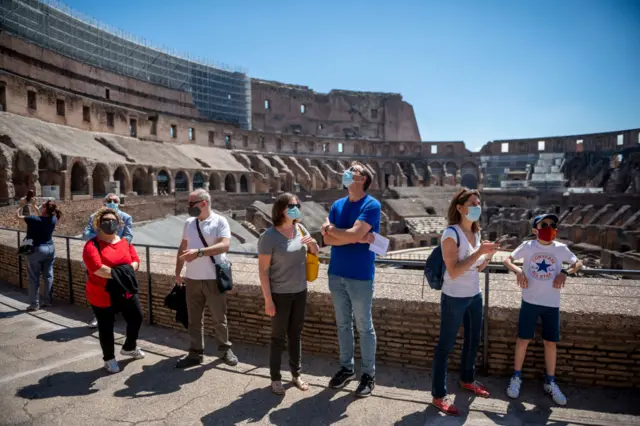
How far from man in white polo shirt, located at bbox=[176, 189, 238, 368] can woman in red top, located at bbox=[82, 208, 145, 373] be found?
587mm

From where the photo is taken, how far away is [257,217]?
22.6 m

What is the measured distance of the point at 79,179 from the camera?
74.7 ft

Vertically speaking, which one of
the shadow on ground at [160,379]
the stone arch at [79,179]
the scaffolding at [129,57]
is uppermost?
the scaffolding at [129,57]

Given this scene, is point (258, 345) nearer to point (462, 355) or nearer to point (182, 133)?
point (462, 355)

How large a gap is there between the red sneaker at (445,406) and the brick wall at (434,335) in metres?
0.61

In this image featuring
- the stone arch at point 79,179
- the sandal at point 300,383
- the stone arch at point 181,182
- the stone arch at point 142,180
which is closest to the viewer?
the sandal at point 300,383

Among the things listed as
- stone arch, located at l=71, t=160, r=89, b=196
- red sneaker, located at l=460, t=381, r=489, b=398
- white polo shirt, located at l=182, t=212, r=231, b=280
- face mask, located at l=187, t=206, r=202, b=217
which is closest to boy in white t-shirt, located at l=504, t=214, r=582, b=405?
red sneaker, located at l=460, t=381, r=489, b=398

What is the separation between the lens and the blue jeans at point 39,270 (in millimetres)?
5692

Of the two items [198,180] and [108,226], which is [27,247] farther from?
[198,180]

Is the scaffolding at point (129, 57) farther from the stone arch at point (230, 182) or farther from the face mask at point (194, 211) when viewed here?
the face mask at point (194, 211)

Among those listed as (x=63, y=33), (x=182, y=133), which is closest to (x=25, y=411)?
(x=182, y=133)

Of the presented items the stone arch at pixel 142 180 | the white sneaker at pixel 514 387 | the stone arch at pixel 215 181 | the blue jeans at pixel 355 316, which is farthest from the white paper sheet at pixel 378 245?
the stone arch at pixel 215 181

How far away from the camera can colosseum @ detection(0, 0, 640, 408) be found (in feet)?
12.4

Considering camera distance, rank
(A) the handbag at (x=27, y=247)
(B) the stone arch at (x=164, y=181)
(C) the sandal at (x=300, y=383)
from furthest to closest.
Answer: (B) the stone arch at (x=164, y=181) → (A) the handbag at (x=27, y=247) → (C) the sandal at (x=300, y=383)
